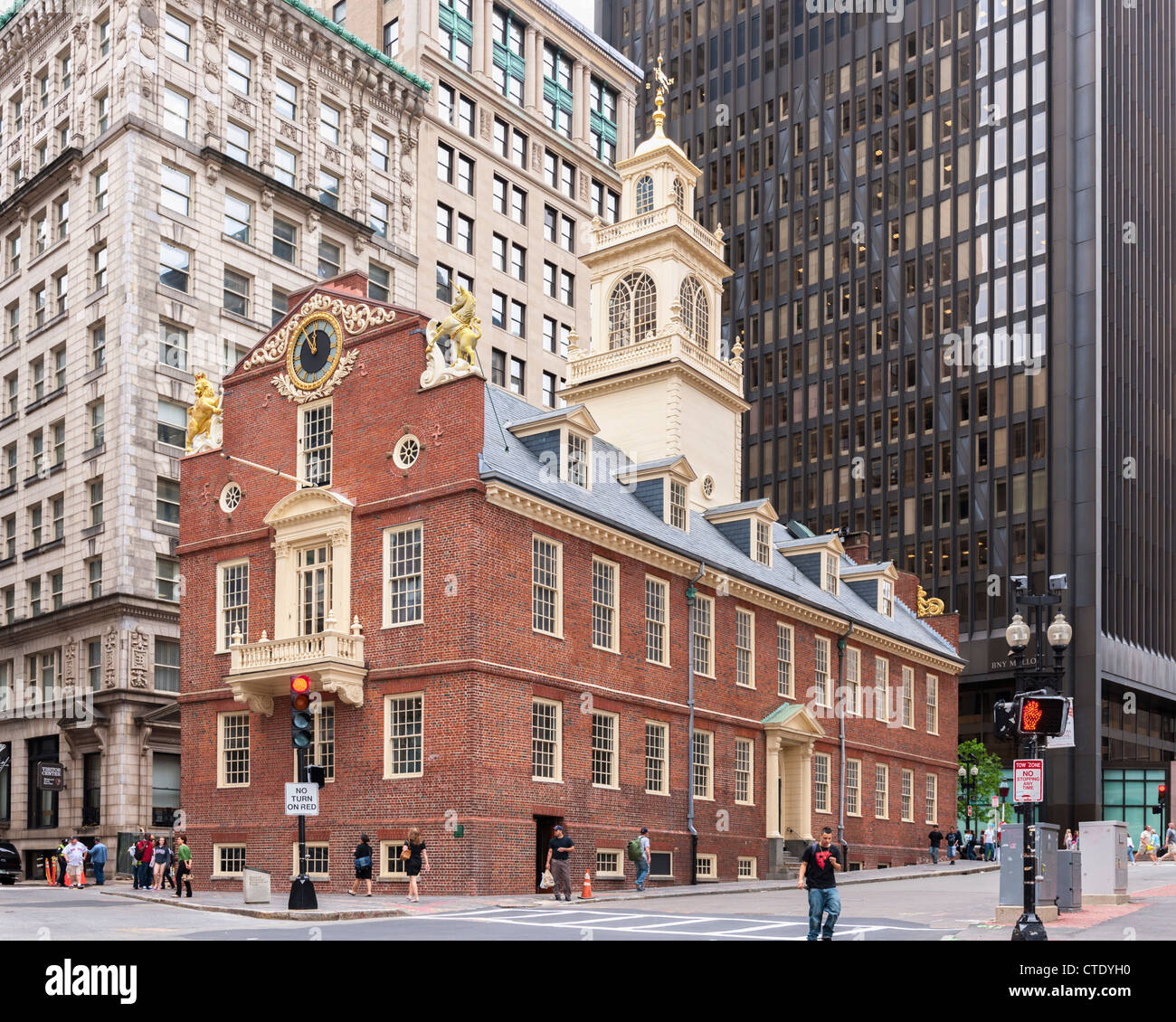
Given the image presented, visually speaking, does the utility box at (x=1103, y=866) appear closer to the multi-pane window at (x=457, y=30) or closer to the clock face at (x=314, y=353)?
the clock face at (x=314, y=353)

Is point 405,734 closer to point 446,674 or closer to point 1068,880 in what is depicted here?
point 446,674

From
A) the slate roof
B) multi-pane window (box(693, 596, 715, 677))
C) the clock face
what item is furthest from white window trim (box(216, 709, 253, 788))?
multi-pane window (box(693, 596, 715, 677))

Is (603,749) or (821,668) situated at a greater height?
(821,668)

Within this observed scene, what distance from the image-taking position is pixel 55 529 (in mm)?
58156

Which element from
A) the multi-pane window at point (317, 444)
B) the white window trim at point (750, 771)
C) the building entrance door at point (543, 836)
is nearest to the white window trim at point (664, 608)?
the white window trim at point (750, 771)

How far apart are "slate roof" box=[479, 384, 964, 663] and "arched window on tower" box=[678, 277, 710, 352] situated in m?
6.18

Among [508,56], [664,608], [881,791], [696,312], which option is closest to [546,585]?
[664,608]

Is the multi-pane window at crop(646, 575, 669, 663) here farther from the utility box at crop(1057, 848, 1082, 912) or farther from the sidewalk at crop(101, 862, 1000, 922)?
the utility box at crop(1057, 848, 1082, 912)

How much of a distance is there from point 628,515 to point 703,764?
8200mm

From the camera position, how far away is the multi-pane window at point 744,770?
45.6m

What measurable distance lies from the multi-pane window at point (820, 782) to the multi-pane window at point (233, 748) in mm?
20133

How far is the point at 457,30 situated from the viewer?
73.5 meters

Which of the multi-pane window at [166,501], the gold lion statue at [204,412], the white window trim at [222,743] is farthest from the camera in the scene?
the multi-pane window at [166,501]

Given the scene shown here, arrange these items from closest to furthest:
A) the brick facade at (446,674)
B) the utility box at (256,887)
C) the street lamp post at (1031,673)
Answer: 1. the street lamp post at (1031,673)
2. the utility box at (256,887)
3. the brick facade at (446,674)
